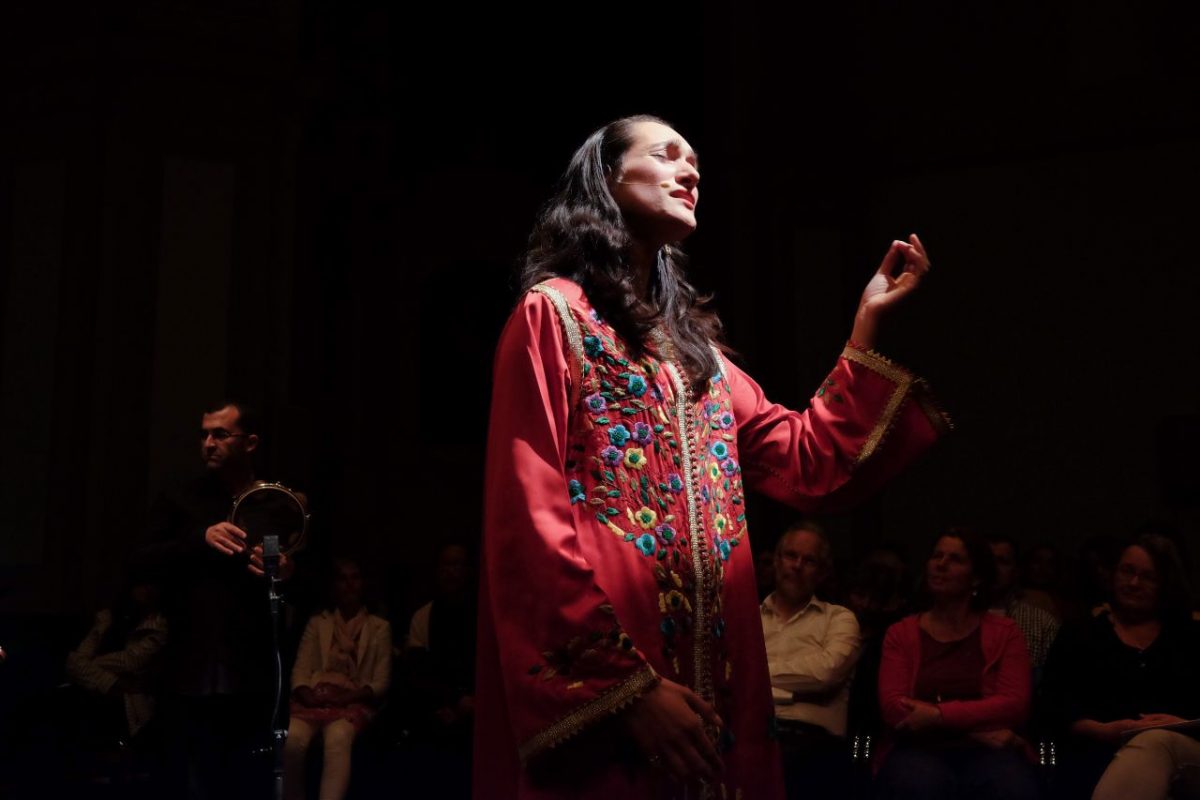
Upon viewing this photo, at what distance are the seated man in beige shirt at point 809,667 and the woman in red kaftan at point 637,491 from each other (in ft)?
9.28

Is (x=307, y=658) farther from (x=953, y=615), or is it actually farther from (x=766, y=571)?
(x=953, y=615)

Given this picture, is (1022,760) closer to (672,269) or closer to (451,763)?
(451,763)

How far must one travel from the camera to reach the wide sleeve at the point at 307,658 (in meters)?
5.97

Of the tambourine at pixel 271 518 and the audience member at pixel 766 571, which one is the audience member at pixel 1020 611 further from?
the tambourine at pixel 271 518

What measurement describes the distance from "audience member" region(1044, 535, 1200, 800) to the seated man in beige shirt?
0.80 meters

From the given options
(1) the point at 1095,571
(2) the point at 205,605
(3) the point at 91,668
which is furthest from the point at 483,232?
(2) the point at 205,605

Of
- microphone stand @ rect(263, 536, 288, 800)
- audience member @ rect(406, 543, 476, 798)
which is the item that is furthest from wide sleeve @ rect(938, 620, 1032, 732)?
microphone stand @ rect(263, 536, 288, 800)

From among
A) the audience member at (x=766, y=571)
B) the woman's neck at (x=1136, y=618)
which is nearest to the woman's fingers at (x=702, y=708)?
the woman's neck at (x=1136, y=618)

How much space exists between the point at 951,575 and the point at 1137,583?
2.13 feet

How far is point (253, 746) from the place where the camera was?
558 centimetres

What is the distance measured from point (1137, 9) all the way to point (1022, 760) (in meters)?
7.39

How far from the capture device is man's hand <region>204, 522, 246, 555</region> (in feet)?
13.1

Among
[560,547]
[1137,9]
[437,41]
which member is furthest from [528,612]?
[437,41]

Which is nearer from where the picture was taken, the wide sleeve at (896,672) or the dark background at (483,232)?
the wide sleeve at (896,672)
